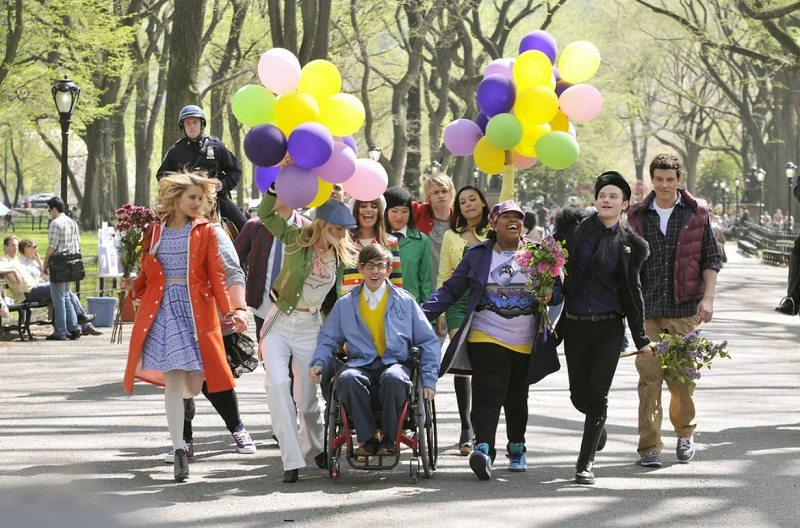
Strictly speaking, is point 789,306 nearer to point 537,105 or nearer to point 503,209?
point 537,105

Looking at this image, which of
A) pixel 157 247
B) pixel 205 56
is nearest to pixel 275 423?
pixel 157 247

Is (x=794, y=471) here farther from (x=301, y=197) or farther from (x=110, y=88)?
(x=110, y=88)

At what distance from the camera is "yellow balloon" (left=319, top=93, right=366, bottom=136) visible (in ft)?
25.0

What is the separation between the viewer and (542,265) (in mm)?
7047

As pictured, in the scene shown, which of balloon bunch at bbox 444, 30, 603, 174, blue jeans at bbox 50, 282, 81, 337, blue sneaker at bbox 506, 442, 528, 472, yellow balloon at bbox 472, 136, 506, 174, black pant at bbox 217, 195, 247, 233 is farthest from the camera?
blue jeans at bbox 50, 282, 81, 337

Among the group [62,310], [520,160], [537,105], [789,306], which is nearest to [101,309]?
[62,310]

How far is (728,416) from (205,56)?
115 ft

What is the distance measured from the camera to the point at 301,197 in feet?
24.1

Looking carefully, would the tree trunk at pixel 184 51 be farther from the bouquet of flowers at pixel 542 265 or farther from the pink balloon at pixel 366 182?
the bouquet of flowers at pixel 542 265

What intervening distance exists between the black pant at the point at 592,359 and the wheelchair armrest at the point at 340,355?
4.53 feet

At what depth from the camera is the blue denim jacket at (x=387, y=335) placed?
283 inches

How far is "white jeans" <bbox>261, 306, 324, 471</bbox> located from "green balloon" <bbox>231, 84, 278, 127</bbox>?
123 cm

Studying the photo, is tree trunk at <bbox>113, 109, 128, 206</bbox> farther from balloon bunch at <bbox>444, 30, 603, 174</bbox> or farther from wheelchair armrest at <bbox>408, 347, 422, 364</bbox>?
wheelchair armrest at <bbox>408, 347, 422, 364</bbox>

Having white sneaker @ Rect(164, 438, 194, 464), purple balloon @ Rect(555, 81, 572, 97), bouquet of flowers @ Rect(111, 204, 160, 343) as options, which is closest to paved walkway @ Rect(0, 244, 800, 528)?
white sneaker @ Rect(164, 438, 194, 464)
